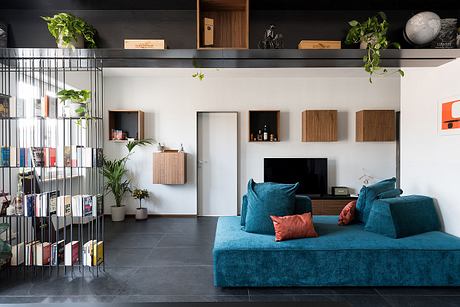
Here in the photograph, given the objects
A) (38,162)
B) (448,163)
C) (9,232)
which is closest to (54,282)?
(9,232)

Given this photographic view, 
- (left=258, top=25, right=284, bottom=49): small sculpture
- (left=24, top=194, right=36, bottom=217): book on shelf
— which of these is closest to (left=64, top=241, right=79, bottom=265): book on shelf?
(left=24, top=194, right=36, bottom=217): book on shelf

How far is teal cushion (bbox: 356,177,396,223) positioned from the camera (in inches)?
138

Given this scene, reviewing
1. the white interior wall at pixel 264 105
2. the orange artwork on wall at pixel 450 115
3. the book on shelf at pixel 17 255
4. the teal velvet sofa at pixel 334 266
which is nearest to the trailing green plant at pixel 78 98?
the book on shelf at pixel 17 255

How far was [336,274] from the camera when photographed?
2891 millimetres

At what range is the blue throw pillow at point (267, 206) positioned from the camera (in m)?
Result: 3.20

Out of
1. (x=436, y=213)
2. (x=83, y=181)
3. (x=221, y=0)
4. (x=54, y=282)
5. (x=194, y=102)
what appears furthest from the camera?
(x=194, y=102)

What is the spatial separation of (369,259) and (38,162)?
10.8 ft

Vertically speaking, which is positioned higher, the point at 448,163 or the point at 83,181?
the point at 448,163

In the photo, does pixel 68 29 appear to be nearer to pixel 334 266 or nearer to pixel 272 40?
pixel 272 40

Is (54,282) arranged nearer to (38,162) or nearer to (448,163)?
(38,162)

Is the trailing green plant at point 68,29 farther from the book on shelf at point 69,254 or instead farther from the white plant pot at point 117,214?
the white plant pot at point 117,214

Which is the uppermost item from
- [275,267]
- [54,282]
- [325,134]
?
[325,134]

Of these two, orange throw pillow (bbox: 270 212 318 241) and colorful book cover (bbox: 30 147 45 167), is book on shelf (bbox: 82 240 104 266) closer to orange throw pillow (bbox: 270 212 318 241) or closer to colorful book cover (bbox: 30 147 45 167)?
colorful book cover (bbox: 30 147 45 167)

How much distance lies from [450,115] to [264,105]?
11.3 feet
